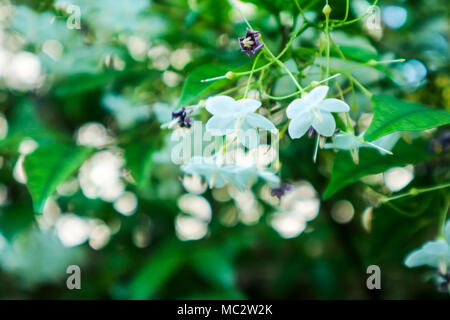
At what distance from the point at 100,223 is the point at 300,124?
109 centimetres

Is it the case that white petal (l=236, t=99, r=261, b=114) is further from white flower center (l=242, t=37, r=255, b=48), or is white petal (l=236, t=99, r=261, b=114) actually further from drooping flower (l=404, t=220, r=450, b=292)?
drooping flower (l=404, t=220, r=450, b=292)

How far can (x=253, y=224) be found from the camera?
1.46 meters

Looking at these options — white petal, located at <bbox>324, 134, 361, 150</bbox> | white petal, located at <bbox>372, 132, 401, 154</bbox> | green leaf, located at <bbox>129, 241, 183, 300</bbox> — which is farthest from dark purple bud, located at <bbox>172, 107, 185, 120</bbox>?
green leaf, located at <bbox>129, 241, 183, 300</bbox>

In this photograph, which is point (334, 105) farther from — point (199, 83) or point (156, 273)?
point (156, 273)

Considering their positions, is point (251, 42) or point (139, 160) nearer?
point (251, 42)

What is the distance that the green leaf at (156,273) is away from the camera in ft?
3.21

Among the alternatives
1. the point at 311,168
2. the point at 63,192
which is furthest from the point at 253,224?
the point at 63,192

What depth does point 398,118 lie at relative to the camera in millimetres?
536

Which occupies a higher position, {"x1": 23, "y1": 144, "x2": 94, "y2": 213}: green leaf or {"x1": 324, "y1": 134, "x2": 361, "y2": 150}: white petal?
{"x1": 23, "y1": 144, "x2": 94, "y2": 213}: green leaf

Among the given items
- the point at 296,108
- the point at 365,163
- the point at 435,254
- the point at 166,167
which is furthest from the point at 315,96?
the point at 166,167

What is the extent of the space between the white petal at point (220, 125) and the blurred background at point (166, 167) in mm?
103

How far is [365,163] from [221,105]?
31cm

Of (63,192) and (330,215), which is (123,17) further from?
(330,215)

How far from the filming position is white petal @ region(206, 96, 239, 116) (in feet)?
1.63
